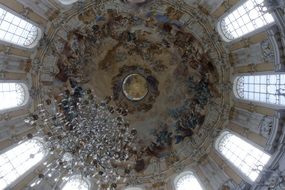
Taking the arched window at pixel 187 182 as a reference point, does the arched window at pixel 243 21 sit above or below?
above

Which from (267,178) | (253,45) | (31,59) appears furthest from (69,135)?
(253,45)

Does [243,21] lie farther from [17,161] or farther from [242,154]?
[17,161]

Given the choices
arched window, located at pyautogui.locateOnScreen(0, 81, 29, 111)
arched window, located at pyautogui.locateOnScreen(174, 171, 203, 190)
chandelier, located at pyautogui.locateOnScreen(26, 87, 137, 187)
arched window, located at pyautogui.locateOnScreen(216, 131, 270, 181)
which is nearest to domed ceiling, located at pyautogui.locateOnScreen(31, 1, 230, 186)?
arched window, located at pyautogui.locateOnScreen(174, 171, 203, 190)

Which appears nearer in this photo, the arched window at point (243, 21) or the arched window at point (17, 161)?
the arched window at point (243, 21)

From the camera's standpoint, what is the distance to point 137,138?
2517cm

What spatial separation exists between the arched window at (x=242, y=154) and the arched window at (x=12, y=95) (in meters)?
11.4

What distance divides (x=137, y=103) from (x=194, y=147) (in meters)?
4.91

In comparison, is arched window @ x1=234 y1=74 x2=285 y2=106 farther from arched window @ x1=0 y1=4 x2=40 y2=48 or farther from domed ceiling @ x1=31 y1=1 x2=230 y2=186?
arched window @ x1=0 y1=4 x2=40 y2=48

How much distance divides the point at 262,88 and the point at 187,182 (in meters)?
7.28

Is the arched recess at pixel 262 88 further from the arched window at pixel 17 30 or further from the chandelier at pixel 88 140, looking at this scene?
the arched window at pixel 17 30

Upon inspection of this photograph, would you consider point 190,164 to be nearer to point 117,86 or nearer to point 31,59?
point 117,86

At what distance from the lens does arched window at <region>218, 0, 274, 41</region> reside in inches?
724

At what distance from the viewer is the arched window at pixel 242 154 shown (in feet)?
59.8

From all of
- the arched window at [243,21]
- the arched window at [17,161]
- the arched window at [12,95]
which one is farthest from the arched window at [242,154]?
the arched window at [12,95]
